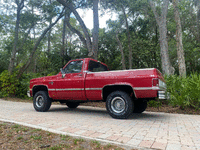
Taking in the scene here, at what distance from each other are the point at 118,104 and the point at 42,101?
3475 millimetres

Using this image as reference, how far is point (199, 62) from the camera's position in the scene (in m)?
23.8

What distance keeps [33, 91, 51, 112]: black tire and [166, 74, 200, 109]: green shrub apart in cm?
516

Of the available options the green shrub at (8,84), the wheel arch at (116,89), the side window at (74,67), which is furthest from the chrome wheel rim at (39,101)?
the green shrub at (8,84)

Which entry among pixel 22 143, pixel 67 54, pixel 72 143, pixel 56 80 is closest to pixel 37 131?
pixel 22 143

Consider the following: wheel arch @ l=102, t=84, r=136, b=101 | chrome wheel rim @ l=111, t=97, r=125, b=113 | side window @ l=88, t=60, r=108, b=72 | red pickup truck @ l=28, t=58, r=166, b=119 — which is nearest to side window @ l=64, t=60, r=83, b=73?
red pickup truck @ l=28, t=58, r=166, b=119

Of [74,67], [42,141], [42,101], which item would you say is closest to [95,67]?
[74,67]

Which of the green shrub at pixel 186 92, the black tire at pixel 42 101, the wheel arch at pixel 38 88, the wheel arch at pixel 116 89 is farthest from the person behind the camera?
the wheel arch at pixel 38 88

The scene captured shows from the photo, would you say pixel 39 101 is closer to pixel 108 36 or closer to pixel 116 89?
pixel 116 89

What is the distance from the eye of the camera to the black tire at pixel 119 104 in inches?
201

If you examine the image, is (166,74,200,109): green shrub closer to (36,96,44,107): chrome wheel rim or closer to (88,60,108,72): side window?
(88,60,108,72): side window

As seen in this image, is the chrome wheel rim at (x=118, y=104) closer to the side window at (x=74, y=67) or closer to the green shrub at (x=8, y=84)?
the side window at (x=74, y=67)

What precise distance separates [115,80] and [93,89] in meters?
0.88

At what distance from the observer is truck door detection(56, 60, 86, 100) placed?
6027 mm

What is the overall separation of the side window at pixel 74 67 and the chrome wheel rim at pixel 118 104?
1840 mm
